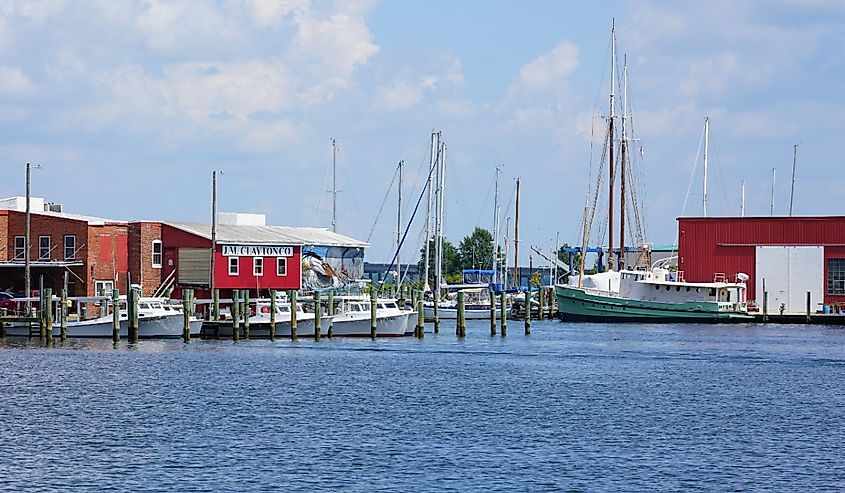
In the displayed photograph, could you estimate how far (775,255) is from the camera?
352 feet

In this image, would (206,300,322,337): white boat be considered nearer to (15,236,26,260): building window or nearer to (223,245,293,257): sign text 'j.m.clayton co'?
(223,245,293,257): sign text 'j.m.clayton co'

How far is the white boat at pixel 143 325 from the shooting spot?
78.6 metres

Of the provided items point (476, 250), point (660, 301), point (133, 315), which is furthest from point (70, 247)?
point (476, 250)

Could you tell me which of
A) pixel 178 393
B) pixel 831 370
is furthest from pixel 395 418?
pixel 831 370

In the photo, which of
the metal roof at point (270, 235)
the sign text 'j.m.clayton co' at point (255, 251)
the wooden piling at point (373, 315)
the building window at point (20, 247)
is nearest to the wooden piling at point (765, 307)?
the metal roof at point (270, 235)

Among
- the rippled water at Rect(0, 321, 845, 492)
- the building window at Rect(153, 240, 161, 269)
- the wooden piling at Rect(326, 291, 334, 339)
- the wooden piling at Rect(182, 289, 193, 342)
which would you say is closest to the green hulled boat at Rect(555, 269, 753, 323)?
the rippled water at Rect(0, 321, 845, 492)

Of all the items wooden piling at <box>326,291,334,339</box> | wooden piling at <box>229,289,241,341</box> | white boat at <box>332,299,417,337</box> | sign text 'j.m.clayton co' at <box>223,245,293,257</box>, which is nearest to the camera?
wooden piling at <box>229,289,241,341</box>

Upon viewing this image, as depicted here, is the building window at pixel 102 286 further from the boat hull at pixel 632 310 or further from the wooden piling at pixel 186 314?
the boat hull at pixel 632 310

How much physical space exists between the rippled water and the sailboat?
85.8 ft

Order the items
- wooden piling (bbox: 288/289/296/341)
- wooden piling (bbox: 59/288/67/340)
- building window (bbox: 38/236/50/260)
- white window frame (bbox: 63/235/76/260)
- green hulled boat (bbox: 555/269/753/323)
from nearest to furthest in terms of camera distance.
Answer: wooden piling (bbox: 59/288/67/340), wooden piling (bbox: 288/289/296/341), white window frame (bbox: 63/235/76/260), building window (bbox: 38/236/50/260), green hulled boat (bbox: 555/269/753/323)

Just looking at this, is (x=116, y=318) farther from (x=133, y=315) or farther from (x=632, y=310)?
(x=632, y=310)

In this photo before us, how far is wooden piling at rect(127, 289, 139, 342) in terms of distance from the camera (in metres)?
73.1

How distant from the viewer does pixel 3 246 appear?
93.8 meters

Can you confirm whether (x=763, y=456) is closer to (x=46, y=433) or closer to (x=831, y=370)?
(x=46, y=433)
